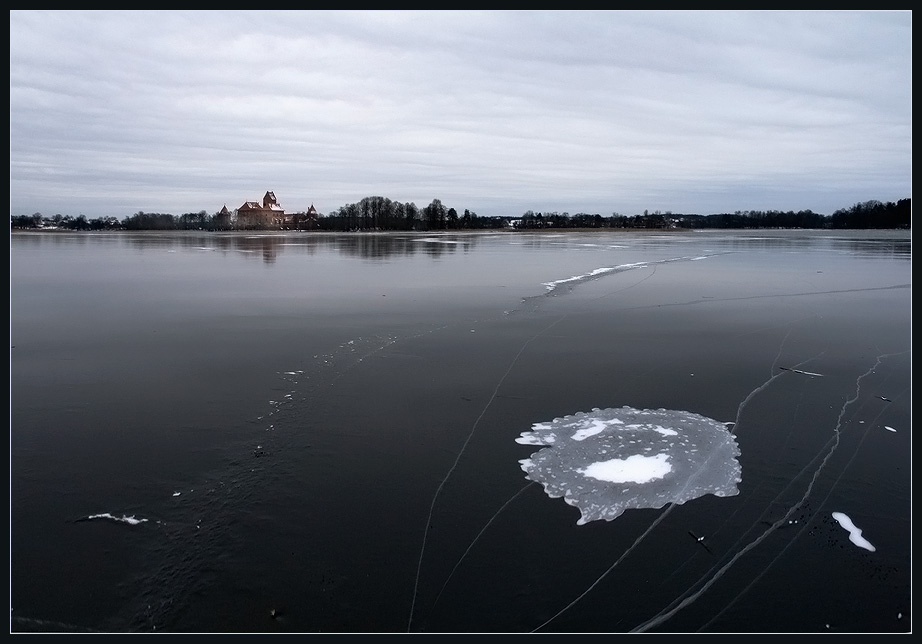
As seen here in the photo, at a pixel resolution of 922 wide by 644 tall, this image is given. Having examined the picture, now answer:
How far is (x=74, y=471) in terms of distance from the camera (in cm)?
518

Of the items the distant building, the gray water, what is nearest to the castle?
the distant building

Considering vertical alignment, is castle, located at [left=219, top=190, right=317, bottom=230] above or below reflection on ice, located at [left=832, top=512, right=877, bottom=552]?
above

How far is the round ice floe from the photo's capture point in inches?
197

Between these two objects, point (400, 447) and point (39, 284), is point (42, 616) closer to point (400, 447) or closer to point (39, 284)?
point (400, 447)

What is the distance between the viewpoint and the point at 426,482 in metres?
5.11

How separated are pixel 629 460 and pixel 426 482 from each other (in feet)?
5.89

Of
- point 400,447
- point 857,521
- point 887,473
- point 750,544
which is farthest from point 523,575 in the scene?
point 887,473

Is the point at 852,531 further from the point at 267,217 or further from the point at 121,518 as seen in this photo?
the point at 267,217

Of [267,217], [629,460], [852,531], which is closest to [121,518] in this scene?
[629,460]

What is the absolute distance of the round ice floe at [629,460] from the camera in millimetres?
5008

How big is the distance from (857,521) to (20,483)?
6264 millimetres

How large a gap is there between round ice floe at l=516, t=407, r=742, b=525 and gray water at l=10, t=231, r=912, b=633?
5.4 inches

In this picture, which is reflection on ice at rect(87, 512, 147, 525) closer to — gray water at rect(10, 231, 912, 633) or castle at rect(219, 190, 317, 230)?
gray water at rect(10, 231, 912, 633)

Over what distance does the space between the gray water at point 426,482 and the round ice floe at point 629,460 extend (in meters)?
0.14
